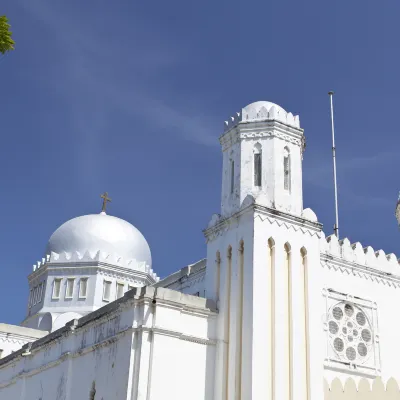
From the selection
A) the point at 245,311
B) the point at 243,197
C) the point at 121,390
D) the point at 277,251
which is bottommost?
the point at 121,390

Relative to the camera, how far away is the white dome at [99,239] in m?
33.0

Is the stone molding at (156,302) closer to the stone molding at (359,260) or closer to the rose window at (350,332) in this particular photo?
the rose window at (350,332)

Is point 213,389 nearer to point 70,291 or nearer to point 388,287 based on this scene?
point 388,287

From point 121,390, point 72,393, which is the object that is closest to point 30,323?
point 72,393

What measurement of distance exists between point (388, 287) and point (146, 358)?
31.8 feet

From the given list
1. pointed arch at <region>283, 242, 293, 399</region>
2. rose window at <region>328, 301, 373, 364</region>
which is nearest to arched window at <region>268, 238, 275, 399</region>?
pointed arch at <region>283, 242, 293, 399</region>

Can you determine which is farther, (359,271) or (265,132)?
(359,271)

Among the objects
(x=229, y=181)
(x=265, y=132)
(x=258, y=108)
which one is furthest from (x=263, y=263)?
(x=258, y=108)

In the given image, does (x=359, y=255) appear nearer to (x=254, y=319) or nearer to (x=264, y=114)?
(x=264, y=114)

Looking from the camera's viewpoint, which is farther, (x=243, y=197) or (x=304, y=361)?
(x=243, y=197)

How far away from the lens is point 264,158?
19.4 metres

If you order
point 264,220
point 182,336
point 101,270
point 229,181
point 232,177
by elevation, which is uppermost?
point 101,270

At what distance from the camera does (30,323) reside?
107 ft

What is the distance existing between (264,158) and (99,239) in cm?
1570
